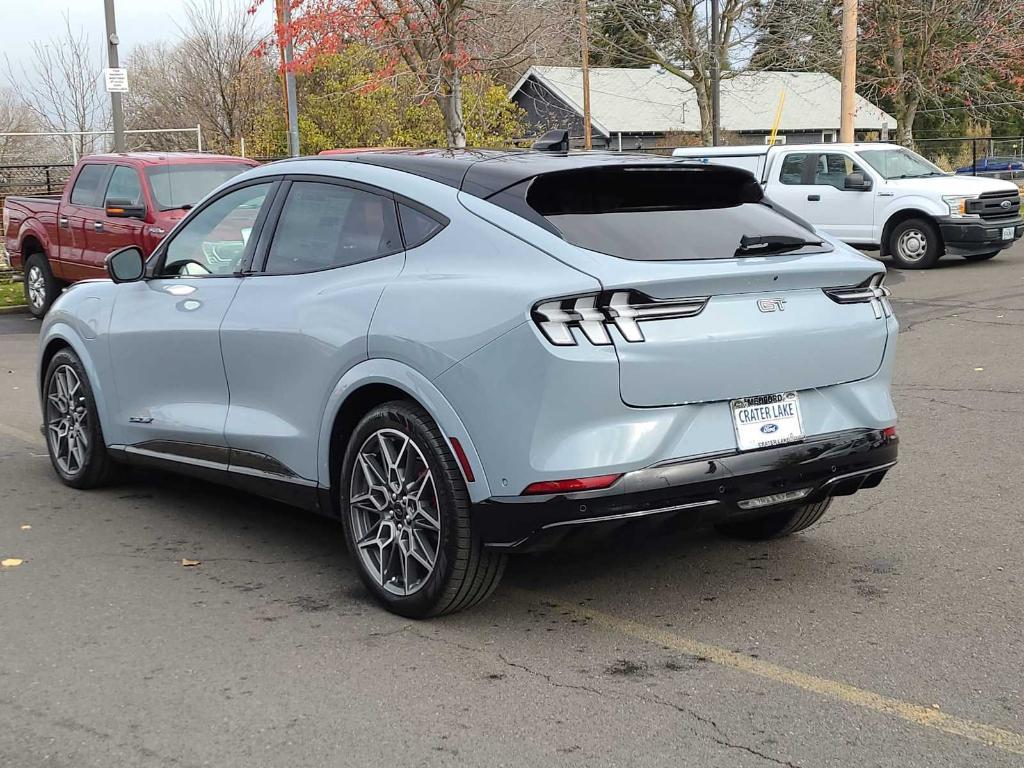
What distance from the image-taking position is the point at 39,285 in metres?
15.2

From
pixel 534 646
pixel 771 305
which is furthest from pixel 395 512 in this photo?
pixel 771 305

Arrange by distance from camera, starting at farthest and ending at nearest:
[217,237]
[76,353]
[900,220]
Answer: [900,220] < [76,353] < [217,237]

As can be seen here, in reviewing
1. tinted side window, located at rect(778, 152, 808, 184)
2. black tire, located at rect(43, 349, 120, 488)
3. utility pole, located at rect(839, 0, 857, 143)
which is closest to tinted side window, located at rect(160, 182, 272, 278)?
black tire, located at rect(43, 349, 120, 488)

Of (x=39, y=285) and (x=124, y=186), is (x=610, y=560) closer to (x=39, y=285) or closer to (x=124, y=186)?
(x=124, y=186)

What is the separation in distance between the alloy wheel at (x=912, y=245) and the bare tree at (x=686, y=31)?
16.7 m

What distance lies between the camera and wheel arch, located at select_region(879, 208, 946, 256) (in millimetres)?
17594

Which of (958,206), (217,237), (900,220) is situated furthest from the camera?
(900,220)

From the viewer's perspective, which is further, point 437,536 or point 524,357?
point 437,536

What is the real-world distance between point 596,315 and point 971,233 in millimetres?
14904

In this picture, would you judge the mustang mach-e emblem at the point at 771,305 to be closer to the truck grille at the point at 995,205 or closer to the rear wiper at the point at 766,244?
the rear wiper at the point at 766,244

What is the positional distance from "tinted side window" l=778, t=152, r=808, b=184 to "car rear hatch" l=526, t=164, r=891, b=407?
14643 mm

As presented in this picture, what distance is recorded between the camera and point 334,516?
490cm

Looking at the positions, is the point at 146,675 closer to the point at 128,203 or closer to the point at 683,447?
the point at 683,447

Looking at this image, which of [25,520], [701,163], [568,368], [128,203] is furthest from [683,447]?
[128,203]
